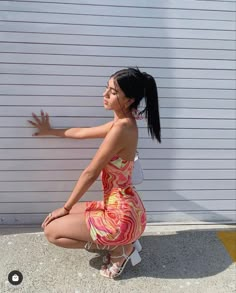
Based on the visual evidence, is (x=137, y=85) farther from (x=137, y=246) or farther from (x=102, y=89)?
(x=137, y=246)

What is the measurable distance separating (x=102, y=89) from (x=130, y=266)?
143cm

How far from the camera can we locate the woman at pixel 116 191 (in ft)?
8.97

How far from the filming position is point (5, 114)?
10.8ft

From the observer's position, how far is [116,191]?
2.95 metres

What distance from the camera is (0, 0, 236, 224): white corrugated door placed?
3.20m

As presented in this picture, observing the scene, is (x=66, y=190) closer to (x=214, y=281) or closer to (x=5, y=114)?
(x=5, y=114)

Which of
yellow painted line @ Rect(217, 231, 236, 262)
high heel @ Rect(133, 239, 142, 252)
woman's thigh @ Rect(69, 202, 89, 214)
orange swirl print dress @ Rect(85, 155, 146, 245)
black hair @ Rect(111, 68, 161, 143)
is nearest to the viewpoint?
black hair @ Rect(111, 68, 161, 143)

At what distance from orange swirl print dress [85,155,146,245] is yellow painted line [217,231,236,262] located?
0.92 m

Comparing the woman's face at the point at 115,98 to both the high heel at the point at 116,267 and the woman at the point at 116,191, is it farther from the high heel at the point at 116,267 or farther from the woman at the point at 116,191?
the high heel at the point at 116,267

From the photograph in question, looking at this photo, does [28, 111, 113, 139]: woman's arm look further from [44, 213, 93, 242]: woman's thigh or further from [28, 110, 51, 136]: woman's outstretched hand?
[44, 213, 93, 242]: woman's thigh

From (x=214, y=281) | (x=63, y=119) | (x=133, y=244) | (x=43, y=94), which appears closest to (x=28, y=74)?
(x=43, y=94)

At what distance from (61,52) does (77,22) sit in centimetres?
27

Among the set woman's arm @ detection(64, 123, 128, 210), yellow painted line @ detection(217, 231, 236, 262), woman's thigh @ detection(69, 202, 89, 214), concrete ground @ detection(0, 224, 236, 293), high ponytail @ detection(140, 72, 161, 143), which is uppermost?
high ponytail @ detection(140, 72, 161, 143)

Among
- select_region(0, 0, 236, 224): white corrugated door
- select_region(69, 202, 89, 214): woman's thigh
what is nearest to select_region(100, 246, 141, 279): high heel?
select_region(69, 202, 89, 214): woman's thigh
